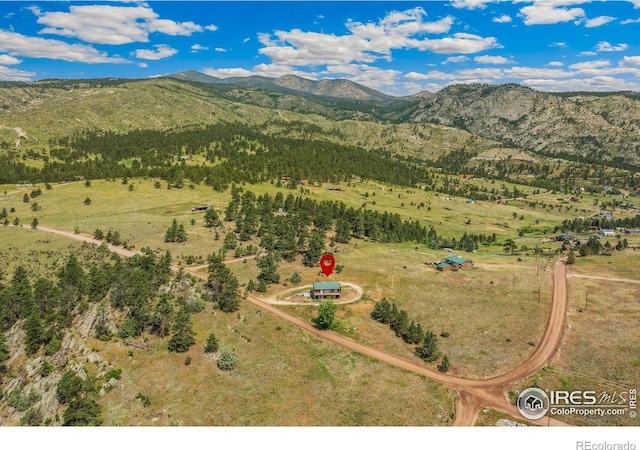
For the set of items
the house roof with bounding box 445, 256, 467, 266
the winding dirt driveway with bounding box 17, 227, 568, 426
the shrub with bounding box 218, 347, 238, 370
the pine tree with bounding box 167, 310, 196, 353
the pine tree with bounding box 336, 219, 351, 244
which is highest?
the pine tree with bounding box 336, 219, 351, 244

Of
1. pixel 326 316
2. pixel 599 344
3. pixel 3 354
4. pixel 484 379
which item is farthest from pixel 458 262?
pixel 3 354

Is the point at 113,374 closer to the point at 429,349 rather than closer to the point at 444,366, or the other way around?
the point at 429,349

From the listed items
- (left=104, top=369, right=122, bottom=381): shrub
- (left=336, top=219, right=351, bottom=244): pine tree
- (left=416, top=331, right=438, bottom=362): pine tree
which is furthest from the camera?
(left=336, top=219, right=351, bottom=244): pine tree

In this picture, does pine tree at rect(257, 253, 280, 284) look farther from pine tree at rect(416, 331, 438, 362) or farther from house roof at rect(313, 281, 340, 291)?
pine tree at rect(416, 331, 438, 362)

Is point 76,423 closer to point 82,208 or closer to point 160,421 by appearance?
point 160,421

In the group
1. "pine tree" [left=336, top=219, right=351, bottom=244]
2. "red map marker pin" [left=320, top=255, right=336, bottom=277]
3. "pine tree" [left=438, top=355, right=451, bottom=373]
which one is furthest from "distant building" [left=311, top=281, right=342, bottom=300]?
"pine tree" [left=336, top=219, right=351, bottom=244]

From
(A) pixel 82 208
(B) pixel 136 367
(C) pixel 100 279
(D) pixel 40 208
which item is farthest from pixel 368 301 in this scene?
(D) pixel 40 208

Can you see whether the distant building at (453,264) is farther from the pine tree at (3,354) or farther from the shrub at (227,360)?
the pine tree at (3,354)
